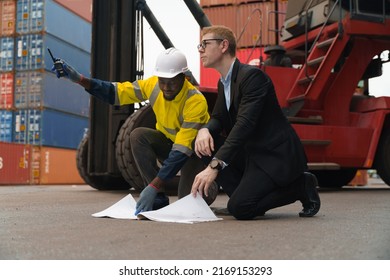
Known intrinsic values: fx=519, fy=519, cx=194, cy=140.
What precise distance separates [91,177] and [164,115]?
4.50m

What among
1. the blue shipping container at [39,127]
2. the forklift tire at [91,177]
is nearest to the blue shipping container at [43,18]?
the blue shipping container at [39,127]

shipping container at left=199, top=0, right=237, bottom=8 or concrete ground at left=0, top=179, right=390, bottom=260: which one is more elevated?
shipping container at left=199, top=0, right=237, bottom=8

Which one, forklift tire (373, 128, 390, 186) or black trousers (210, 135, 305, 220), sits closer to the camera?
black trousers (210, 135, 305, 220)

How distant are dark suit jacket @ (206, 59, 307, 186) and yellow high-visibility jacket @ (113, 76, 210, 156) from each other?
122 millimetres

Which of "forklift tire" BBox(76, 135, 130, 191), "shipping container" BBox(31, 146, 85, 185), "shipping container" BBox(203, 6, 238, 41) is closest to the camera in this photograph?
"forklift tire" BBox(76, 135, 130, 191)

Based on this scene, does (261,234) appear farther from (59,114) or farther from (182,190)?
(59,114)

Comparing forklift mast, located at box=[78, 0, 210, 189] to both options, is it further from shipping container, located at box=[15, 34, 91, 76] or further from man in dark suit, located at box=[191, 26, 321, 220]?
shipping container, located at box=[15, 34, 91, 76]

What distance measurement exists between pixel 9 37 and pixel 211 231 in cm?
1706

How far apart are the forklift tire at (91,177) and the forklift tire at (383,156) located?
373 centimetres

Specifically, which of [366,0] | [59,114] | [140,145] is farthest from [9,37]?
[140,145]

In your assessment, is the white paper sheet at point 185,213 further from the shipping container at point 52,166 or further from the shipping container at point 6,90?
the shipping container at point 6,90

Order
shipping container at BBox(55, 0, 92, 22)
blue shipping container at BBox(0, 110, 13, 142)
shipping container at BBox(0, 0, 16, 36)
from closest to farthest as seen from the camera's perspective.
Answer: blue shipping container at BBox(0, 110, 13, 142)
shipping container at BBox(0, 0, 16, 36)
shipping container at BBox(55, 0, 92, 22)

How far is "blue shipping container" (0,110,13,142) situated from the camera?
1725cm

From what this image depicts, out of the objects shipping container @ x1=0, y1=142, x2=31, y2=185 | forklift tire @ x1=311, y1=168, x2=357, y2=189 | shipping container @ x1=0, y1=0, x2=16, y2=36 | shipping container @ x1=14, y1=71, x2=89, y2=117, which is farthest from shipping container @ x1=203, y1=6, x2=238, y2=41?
shipping container @ x1=0, y1=0, x2=16, y2=36
